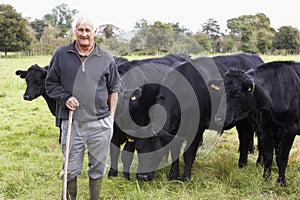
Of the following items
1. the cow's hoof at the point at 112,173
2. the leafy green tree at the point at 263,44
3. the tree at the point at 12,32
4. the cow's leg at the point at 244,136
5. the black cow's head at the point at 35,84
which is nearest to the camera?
the cow's hoof at the point at 112,173

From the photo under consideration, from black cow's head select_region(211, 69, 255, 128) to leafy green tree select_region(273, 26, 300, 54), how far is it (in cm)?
3664

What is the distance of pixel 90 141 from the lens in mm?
3301

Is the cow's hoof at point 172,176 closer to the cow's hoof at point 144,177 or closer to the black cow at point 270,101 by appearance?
the cow's hoof at point 144,177

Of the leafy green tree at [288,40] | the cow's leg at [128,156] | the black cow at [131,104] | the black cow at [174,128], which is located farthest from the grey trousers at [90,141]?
the leafy green tree at [288,40]

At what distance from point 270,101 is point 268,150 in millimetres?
725

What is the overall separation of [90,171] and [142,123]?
1.47m

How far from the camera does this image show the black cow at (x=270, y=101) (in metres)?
4.26

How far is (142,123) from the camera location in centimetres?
485

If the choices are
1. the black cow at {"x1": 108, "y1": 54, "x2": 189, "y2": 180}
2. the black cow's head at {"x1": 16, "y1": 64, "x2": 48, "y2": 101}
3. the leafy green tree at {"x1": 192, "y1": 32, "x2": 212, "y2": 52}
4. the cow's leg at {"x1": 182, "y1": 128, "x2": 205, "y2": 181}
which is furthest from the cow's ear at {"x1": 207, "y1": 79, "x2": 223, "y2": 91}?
the leafy green tree at {"x1": 192, "y1": 32, "x2": 212, "y2": 52}

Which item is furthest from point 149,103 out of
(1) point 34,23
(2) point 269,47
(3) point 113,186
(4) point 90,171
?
(1) point 34,23

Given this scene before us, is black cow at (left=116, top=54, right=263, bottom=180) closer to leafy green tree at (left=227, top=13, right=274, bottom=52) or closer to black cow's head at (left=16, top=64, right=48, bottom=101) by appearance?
black cow's head at (left=16, top=64, right=48, bottom=101)

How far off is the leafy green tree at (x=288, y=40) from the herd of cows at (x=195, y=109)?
118 feet

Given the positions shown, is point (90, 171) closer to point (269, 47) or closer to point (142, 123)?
point (142, 123)

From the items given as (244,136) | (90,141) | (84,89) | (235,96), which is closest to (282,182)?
(244,136)
